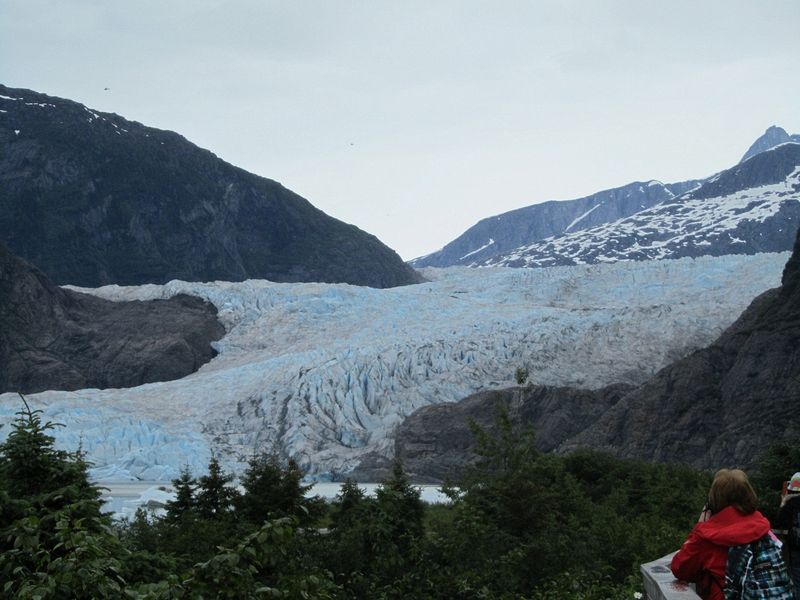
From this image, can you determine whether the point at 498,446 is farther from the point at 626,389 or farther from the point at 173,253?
the point at 173,253

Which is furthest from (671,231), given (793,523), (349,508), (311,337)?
(793,523)

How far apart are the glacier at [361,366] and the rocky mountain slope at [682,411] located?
1.93 meters

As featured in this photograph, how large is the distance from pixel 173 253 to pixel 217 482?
223 feet

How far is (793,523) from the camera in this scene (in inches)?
216

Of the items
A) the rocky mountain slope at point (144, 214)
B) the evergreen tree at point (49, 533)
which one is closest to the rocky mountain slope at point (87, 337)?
the rocky mountain slope at point (144, 214)

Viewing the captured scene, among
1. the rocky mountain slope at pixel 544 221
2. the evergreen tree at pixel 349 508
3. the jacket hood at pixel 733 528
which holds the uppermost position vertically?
the rocky mountain slope at pixel 544 221

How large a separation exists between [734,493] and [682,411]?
85.7ft

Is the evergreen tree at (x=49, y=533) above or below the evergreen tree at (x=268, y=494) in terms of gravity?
above

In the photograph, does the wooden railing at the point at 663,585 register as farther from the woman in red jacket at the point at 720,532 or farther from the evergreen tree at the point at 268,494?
the evergreen tree at the point at 268,494

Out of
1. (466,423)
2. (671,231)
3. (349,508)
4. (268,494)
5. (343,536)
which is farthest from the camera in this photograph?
(671,231)

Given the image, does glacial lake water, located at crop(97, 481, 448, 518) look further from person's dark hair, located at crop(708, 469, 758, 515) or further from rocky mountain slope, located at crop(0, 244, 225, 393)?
rocky mountain slope, located at crop(0, 244, 225, 393)

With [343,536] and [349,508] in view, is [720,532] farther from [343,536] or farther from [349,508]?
[349,508]

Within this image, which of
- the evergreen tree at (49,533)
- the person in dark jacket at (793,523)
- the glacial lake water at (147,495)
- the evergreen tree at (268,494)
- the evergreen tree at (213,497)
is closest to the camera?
the evergreen tree at (49,533)

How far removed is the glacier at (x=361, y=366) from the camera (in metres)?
32.3
